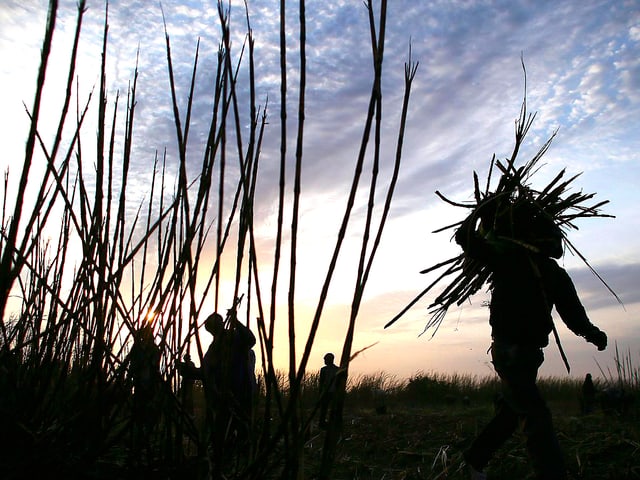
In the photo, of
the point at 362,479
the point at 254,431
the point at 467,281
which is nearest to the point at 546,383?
the point at 362,479

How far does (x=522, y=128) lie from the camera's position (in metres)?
2.84

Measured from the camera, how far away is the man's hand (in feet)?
8.66

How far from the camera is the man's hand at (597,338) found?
2.64 meters

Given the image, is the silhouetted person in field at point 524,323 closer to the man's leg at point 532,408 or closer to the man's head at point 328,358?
the man's leg at point 532,408

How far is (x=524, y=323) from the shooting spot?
8.66ft

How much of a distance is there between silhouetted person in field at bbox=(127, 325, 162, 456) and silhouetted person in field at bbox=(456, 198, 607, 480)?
1971mm

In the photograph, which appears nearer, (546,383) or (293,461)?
(293,461)

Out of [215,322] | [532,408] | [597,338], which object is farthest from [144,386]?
[597,338]

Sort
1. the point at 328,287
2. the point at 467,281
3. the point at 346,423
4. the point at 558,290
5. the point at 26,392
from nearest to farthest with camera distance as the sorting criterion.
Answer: the point at 328,287
the point at 26,392
the point at 558,290
the point at 467,281
the point at 346,423

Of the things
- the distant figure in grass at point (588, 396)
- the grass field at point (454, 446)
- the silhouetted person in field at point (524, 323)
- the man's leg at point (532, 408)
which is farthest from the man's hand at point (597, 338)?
the distant figure in grass at point (588, 396)

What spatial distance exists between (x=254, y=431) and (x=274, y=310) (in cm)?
28

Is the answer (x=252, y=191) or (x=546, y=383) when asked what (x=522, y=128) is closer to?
(x=252, y=191)

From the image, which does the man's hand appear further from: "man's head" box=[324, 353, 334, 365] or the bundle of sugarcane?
"man's head" box=[324, 353, 334, 365]

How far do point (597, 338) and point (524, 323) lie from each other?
0.38 metres
